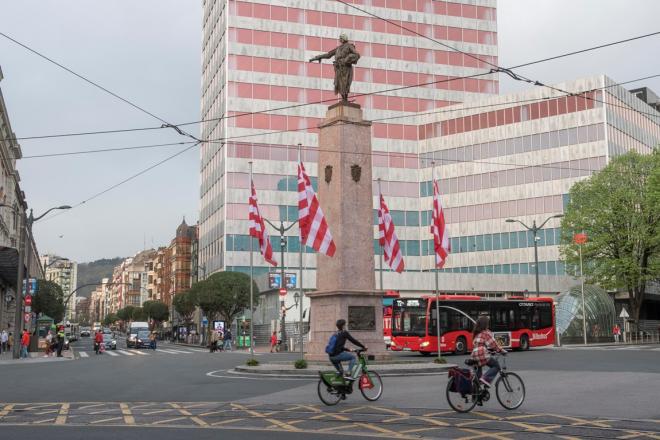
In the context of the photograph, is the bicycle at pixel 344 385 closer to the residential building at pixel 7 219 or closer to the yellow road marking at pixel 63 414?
the yellow road marking at pixel 63 414

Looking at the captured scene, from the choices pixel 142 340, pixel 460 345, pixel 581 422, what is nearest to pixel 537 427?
pixel 581 422

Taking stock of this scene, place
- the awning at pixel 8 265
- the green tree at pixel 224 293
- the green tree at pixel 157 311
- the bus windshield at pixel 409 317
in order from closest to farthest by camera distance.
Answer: the bus windshield at pixel 409 317
the awning at pixel 8 265
the green tree at pixel 224 293
the green tree at pixel 157 311

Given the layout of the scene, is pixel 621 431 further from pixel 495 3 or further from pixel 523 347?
pixel 495 3

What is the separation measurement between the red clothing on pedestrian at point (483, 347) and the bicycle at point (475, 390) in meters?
0.11

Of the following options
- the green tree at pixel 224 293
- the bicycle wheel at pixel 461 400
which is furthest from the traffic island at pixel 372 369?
the green tree at pixel 224 293

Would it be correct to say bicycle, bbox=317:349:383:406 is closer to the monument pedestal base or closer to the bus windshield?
the monument pedestal base

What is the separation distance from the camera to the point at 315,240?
2253 cm

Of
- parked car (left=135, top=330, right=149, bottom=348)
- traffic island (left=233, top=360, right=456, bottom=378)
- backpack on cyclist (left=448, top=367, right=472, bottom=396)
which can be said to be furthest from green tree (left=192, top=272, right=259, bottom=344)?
backpack on cyclist (left=448, top=367, right=472, bottom=396)

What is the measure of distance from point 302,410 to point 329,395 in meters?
1.00

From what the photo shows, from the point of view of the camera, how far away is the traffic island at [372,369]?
22.0 metres

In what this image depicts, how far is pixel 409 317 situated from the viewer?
121 ft

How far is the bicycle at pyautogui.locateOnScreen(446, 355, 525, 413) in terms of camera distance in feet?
41.7

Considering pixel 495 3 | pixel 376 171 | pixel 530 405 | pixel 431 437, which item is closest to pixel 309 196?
pixel 530 405

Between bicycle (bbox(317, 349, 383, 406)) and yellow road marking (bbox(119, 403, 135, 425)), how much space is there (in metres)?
3.52
